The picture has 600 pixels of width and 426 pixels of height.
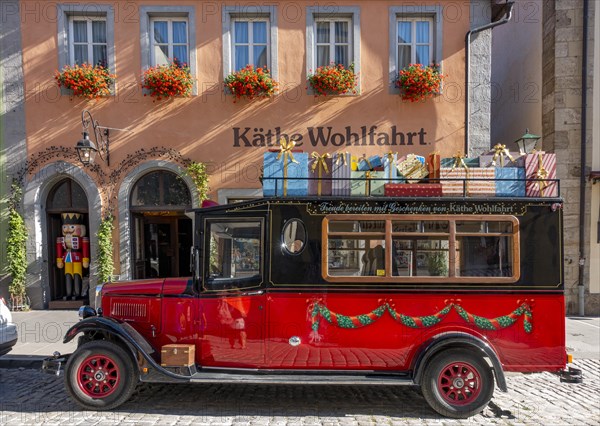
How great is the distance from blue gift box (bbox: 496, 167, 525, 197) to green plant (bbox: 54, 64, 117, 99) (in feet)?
27.2

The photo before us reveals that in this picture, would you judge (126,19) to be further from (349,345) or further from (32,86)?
(349,345)

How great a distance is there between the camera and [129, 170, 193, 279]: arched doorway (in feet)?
28.5

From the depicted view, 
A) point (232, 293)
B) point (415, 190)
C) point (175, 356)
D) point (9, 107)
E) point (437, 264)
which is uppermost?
point (9, 107)

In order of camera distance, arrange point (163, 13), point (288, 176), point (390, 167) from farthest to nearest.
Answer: point (163, 13)
point (390, 167)
point (288, 176)

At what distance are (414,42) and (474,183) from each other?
229 inches

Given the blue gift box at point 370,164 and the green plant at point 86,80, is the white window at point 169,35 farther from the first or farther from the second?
the blue gift box at point 370,164

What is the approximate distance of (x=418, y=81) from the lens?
823 cm

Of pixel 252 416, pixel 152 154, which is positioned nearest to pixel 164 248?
pixel 152 154

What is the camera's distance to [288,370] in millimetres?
4086

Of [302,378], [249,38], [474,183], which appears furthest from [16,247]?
[474,183]

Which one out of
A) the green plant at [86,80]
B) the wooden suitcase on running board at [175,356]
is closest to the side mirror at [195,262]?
the wooden suitcase on running board at [175,356]

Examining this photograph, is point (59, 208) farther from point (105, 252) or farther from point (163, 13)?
point (163, 13)

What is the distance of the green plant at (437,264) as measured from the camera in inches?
158

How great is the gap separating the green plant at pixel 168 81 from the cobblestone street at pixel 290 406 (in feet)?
19.7
